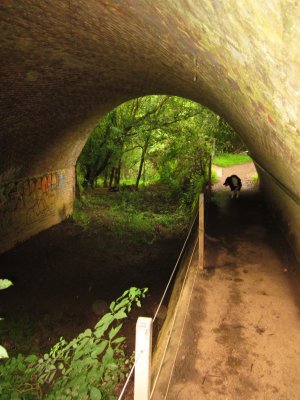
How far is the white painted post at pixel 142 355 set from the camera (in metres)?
2.71

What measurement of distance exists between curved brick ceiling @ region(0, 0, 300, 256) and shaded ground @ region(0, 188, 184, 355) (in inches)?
105

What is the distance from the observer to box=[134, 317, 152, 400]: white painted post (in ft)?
8.91

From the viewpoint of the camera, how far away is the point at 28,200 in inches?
451

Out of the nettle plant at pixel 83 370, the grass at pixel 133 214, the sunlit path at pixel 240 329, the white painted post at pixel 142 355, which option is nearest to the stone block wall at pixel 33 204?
the grass at pixel 133 214

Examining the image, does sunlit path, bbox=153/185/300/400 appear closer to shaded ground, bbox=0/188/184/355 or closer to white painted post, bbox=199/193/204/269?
white painted post, bbox=199/193/204/269

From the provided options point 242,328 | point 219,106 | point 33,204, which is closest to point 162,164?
point 33,204

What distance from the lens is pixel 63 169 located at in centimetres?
1380

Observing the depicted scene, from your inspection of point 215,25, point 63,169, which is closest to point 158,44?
point 215,25

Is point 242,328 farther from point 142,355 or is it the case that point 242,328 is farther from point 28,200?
point 28,200

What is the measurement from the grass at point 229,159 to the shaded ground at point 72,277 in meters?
12.7

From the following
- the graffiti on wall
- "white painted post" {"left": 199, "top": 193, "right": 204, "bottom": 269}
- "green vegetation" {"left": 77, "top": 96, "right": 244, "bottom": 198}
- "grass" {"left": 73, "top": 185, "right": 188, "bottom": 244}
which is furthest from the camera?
"green vegetation" {"left": 77, "top": 96, "right": 244, "bottom": 198}

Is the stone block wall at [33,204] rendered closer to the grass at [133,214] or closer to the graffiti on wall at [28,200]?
the graffiti on wall at [28,200]

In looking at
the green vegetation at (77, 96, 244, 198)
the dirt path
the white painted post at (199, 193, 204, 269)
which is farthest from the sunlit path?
the green vegetation at (77, 96, 244, 198)

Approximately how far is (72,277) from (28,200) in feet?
11.0
